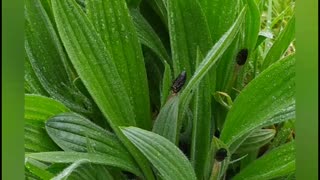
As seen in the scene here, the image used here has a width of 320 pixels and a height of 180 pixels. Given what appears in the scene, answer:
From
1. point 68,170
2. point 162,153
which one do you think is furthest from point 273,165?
point 68,170

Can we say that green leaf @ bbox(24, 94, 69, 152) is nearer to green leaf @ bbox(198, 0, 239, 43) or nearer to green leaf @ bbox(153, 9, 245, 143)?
green leaf @ bbox(153, 9, 245, 143)

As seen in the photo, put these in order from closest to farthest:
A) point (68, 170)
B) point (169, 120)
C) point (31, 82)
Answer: point (68, 170), point (169, 120), point (31, 82)

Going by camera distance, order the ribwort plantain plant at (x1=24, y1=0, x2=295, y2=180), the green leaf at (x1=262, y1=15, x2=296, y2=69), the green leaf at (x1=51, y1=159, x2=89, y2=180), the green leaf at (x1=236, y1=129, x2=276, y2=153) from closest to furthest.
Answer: the green leaf at (x1=51, y1=159, x2=89, y2=180) → the ribwort plantain plant at (x1=24, y1=0, x2=295, y2=180) → the green leaf at (x1=236, y1=129, x2=276, y2=153) → the green leaf at (x1=262, y1=15, x2=296, y2=69)

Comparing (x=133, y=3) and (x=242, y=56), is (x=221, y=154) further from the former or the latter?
(x=133, y=3)

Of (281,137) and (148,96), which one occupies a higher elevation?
(148,96)

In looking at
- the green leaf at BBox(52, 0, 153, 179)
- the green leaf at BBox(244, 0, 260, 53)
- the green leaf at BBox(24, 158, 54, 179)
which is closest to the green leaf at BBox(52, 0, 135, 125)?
the green leaf at BBox(52, 0, 153, 179)

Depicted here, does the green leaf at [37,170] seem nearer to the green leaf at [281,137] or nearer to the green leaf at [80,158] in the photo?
the green leaf at [80,158]
